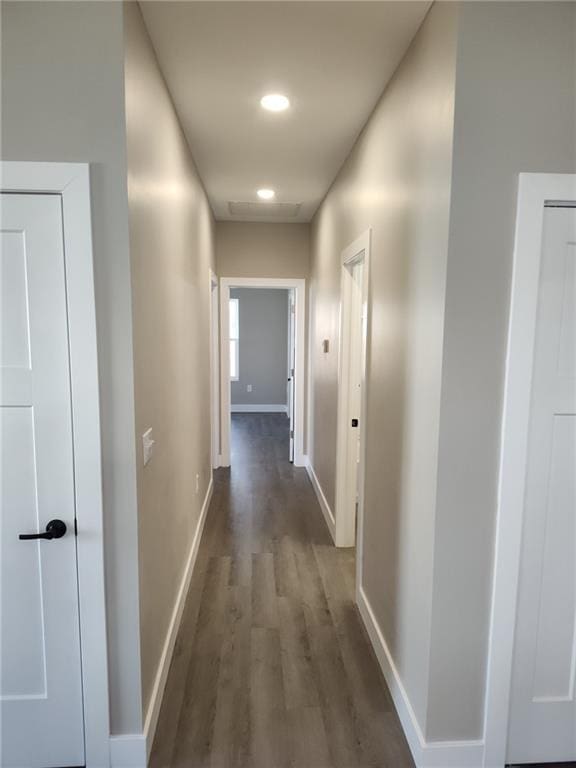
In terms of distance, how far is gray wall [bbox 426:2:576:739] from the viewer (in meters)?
1.45

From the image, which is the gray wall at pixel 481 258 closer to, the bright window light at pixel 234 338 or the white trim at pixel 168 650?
the white trim at pixel 168 650

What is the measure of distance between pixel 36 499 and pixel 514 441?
1.59 metres

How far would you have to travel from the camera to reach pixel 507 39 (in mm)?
1453

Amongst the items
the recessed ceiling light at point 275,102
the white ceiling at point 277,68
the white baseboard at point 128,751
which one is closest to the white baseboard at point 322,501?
the white baseboard at point 128,751

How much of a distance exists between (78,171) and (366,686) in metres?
2.33

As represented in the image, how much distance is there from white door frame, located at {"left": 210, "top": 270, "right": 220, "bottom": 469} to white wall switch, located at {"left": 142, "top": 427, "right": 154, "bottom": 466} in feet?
9.09

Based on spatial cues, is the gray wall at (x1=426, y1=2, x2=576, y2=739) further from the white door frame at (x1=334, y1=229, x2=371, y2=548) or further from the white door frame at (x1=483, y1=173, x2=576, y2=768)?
the white door frame at (x1=334, y1=229, x2=371, y2=548)

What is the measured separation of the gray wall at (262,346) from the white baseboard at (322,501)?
11.4 ft

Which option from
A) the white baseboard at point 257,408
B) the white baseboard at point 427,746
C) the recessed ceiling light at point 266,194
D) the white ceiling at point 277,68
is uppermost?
the recessed ceiling light at point 266,194

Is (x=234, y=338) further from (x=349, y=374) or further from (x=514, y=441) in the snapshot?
(x=514, y=441)

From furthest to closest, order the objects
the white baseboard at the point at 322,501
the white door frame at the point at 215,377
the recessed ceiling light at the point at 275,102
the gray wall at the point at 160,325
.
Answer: the white door frame at the point at 215,377, the white baseboard at the point at 322,501, the recessed ceiling light at the point at 275,102, the gray wall at the point at 160,325

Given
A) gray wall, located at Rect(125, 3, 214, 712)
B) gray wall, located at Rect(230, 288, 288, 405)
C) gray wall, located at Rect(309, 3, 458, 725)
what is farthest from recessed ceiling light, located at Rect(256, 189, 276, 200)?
gray wall, located at Rect(230, 288, 288, 405)

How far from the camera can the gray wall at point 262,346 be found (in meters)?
8.55

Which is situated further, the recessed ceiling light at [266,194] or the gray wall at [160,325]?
the recessed ceiling light at [266,194]
